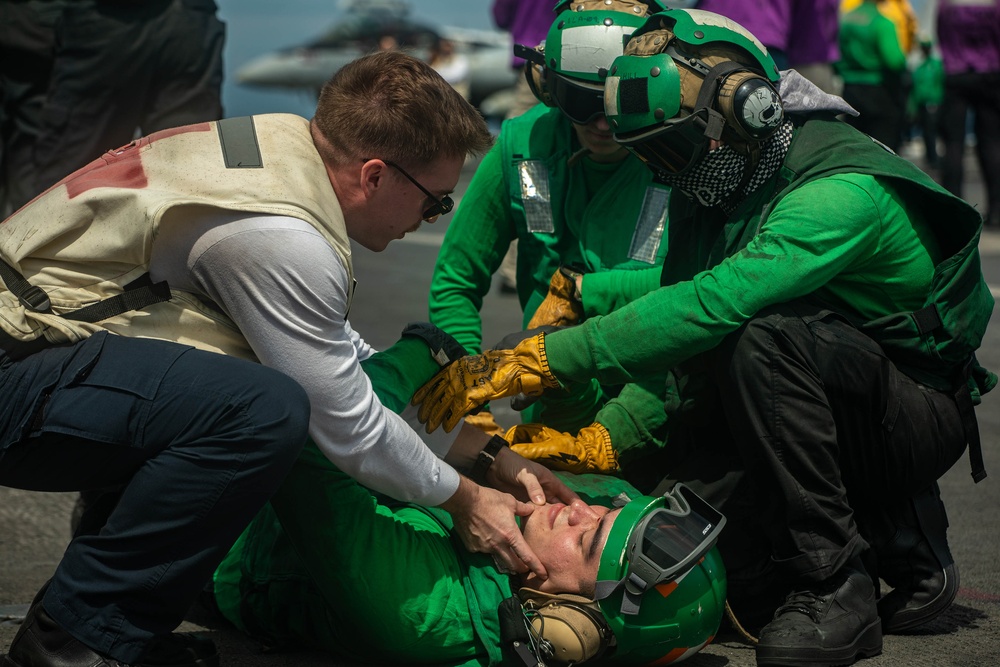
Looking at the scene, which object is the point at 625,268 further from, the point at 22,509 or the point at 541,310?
the point at 22,509

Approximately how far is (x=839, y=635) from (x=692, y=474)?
1.85 ft

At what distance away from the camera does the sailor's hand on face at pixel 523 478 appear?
2.88 metres

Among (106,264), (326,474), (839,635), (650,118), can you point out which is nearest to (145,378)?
(106,264)


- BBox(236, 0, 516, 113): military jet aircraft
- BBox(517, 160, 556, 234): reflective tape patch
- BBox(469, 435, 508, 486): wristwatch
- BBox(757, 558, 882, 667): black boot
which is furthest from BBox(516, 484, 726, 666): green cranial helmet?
BBox(236, 0, 516, 113): military jet aircraft

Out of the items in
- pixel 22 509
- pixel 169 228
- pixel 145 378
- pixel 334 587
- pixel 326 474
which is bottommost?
pixel 22 509

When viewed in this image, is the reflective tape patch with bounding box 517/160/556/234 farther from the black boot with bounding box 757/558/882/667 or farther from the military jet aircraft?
the military jet aircraft

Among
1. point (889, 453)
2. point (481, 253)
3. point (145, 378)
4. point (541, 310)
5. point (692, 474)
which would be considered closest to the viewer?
point (145, 378)

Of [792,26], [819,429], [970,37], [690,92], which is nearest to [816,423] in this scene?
[819,429]

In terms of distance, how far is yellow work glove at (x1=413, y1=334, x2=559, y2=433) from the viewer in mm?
2859

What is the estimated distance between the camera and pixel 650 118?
9.66 ft

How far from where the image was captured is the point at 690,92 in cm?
294

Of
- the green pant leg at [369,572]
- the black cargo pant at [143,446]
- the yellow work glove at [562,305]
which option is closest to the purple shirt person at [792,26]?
the yellow work glove at [562,305]

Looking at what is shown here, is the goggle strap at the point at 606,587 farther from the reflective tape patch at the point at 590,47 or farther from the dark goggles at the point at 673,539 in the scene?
the reflective tape patch at the point at 590,47

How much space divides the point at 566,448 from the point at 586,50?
116 cm
